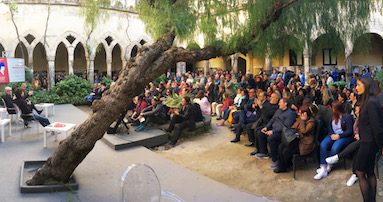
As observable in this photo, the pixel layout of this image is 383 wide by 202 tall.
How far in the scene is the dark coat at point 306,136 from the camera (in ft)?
20.0

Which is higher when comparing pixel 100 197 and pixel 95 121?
pixel 95 121

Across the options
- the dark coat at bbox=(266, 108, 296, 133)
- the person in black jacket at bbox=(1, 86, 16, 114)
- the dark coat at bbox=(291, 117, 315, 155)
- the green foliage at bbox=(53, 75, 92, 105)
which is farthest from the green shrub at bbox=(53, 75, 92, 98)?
→ the dark coat at bbox=(291, 117, 315, 155)

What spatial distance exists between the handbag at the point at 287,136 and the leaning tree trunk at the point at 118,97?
208cm

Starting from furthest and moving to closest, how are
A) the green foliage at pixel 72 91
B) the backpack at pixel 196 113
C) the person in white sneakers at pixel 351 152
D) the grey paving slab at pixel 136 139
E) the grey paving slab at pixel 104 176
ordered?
the green foliage at pixel 72 91 < the backpack at pixel 196 113 < the grey paving slab at pixel 136 139 < the person in white sneakers at pixel 351 152 < the grey paving slab at pixel 104 176

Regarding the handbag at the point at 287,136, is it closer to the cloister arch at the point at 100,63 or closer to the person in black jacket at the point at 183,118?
the person in black jacket at the point at 183,118

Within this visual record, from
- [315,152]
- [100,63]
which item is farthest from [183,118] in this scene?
[100,63]

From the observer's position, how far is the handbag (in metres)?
6.13

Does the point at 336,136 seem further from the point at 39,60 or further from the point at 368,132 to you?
the point at 39,60

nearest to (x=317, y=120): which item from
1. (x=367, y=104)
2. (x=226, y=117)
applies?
(x=367, y=104)

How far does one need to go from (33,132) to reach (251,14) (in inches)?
267

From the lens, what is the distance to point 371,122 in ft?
13.4

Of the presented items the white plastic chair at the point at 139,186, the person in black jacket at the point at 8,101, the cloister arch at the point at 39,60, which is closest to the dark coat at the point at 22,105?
the person in black jacket at the point at 8,101

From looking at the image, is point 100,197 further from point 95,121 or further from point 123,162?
point 123,162

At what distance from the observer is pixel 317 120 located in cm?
622
